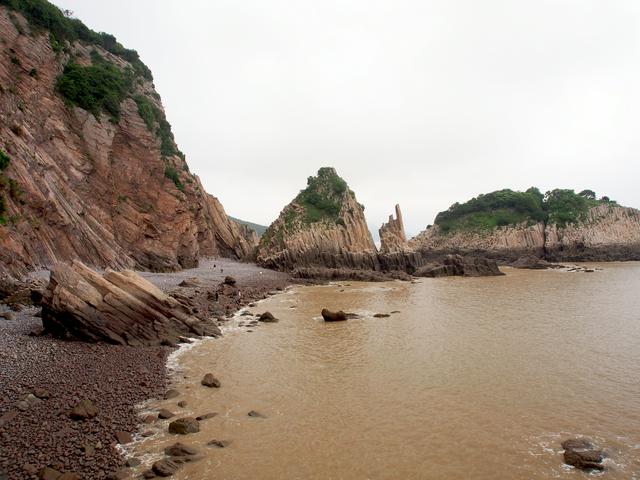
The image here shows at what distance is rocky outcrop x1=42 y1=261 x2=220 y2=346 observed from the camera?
15664mm

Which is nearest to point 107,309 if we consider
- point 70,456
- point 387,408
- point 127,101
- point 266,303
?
point 70,456

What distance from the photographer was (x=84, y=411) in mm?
9867

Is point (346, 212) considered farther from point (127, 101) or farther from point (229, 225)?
point (127, 101)

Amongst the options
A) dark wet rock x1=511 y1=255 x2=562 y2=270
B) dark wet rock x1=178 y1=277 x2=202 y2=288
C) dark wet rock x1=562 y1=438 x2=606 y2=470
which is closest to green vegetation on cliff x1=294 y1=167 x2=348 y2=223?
dark wet rock x1=511 y1=255 x2=562 y2=270

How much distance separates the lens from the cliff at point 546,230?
3219 inches

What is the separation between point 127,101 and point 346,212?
3624cm

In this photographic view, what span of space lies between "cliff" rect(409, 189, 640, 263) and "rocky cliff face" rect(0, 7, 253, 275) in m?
48.5

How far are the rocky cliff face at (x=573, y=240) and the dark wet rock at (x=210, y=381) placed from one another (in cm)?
7264

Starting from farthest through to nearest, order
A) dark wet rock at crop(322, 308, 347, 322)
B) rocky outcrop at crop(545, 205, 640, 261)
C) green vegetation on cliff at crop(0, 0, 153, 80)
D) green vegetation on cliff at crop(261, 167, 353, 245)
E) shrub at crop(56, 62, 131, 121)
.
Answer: rocky outcrop at crop(545, 205, 640, 261), green vegetation on cliff at crop(261, 167, 353, 245), shrub at crop(56, 62, 131, 121), green vegetation on cliff at crop(0, 0, 153, 80), dark wet rock at crop(322, 308, 347, 322)

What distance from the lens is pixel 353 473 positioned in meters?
8.30

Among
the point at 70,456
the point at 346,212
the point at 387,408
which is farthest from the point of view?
the point at 346,212

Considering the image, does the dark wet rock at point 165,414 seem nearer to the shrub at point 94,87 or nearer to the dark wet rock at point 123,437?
the dark wet rock at point 123,437

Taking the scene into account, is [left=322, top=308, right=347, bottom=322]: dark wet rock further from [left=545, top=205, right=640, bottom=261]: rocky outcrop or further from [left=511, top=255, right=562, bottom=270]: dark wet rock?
[left=545, top=205, right=640, bottom=261]: rocky outcrop

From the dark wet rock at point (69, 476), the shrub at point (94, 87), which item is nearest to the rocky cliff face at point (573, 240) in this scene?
the shrub at point (94, 87)
